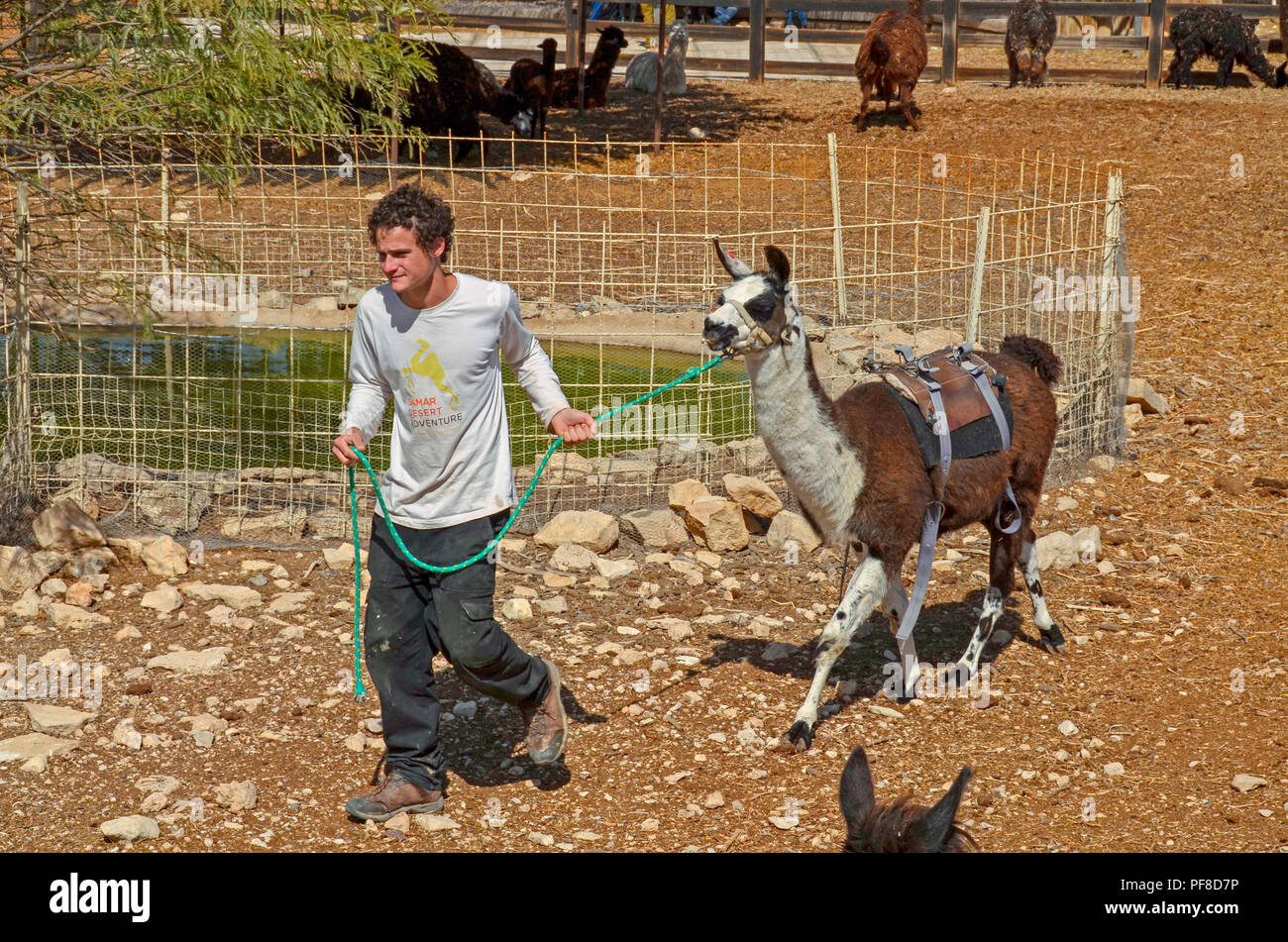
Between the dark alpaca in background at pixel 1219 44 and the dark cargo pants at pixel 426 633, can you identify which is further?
the dark alpaca in background at pixel 1219 44

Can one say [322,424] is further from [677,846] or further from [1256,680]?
[1256,680]

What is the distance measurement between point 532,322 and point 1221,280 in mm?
6109

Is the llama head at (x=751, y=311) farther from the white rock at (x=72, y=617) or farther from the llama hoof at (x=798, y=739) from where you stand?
the white rock at (x=72, y=617)

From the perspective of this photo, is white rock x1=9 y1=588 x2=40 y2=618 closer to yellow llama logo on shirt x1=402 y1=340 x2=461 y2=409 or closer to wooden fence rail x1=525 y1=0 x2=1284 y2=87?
yellow llama logo on shirt x1=402 y1=340 x2=461 y2=409

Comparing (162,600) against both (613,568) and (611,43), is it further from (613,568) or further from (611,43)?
(611,43)

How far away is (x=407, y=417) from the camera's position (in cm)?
471

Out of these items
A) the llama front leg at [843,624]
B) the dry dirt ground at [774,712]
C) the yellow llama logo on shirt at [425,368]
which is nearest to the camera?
the yellow llama logo on shirt at [425,368]

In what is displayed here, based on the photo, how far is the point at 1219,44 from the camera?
19797mm

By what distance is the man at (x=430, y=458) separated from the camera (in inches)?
183

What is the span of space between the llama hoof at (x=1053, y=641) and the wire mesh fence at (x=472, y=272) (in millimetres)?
2219

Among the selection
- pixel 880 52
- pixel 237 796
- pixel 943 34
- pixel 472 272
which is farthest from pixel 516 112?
pixel 237 796

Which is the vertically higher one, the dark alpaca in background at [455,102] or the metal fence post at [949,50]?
the metal fence post at [949,50]

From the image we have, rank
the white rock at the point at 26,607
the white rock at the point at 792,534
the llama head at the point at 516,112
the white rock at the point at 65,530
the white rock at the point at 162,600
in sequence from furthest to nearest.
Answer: the llama head at the point at 516,112
the white rock at the point at 792,534
the white rock at the point at 65,530
the white rock at the point at 162,600
the white rock at the point at 26,607

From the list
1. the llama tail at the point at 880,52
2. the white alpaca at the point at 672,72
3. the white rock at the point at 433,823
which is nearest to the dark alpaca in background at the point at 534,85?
the white alpaca at the point at 672,72
